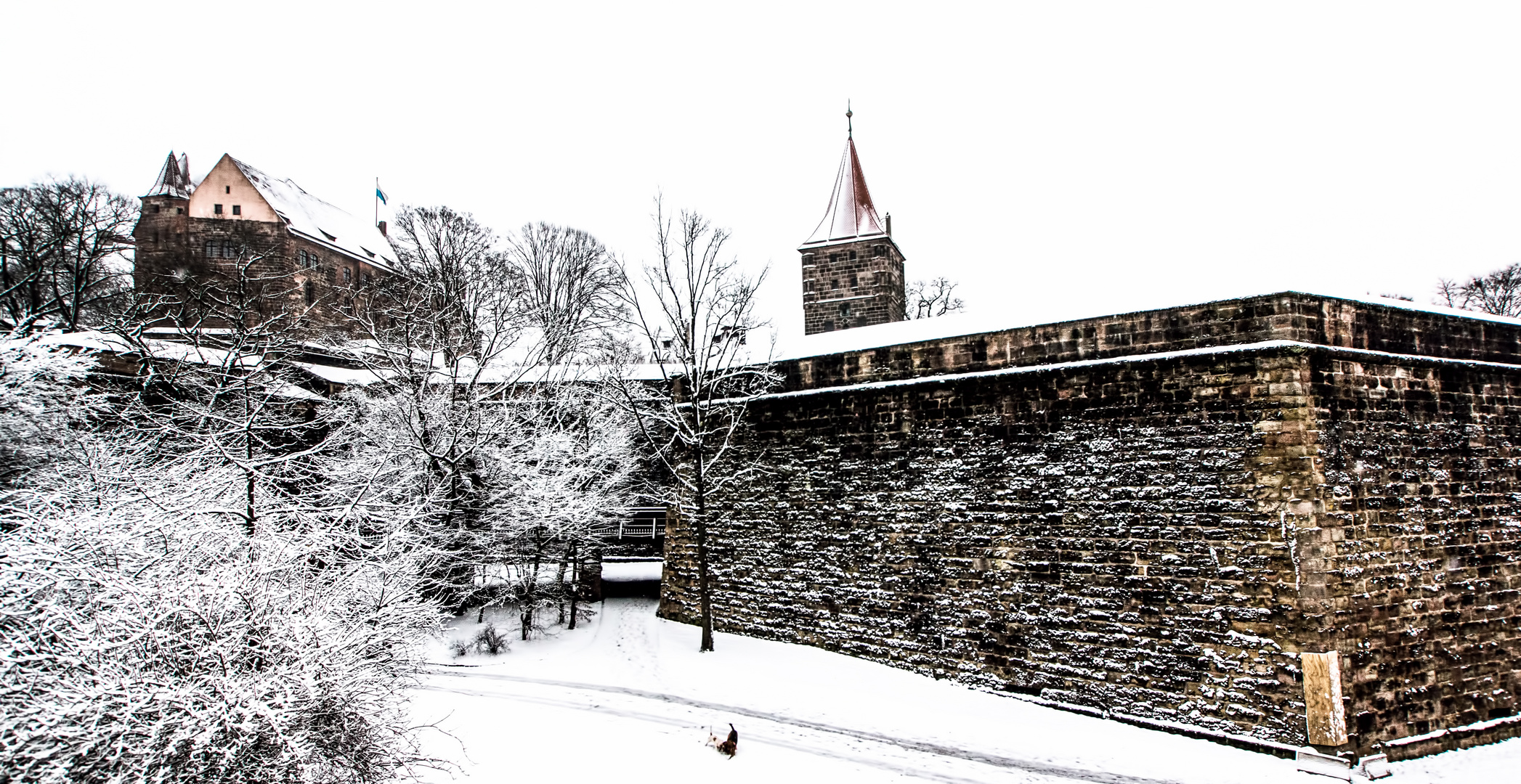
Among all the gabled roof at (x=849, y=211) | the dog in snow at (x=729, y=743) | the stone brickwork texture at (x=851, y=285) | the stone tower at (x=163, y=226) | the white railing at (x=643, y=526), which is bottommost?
the dog in snow at (x=729, y=743)

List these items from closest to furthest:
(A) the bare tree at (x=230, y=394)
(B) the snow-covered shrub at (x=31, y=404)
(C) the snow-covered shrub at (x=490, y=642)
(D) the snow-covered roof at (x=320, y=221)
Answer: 1. (A) the bare tree at (x=230, y=394)
2. (B) the snow-covered shrub at (x=31, y=404)
3. (C) the snow-covered shrub at (x=490, y=642)
4. (D) the snow-covered roof at (x=320, y=221)

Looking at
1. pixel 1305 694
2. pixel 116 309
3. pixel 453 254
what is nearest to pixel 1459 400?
pixel 1305 694

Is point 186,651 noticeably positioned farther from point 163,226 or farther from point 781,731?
point 163,226

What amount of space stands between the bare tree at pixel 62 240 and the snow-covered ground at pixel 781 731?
20.3 meters

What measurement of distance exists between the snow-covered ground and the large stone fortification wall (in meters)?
0.52

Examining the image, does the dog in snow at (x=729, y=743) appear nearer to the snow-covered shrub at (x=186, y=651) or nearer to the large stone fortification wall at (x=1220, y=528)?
the snow-covered shrub at (x=186, y=651)

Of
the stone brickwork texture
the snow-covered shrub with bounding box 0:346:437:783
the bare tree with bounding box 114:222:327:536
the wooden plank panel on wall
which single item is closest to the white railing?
the bare tree with bounding box 114:222:327:536

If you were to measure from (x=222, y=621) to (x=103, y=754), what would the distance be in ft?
3.01

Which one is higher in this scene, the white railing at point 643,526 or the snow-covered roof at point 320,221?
the snow-covered roof at point 320,221

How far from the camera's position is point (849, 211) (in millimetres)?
23750

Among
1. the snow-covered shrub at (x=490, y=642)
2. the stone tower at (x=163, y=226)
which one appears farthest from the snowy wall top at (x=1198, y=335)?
the stone tower at (x=163, y=226)

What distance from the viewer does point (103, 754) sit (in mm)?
4336

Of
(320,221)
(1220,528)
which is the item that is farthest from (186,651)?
(320,221)

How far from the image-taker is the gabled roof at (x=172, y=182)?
32625 mm
